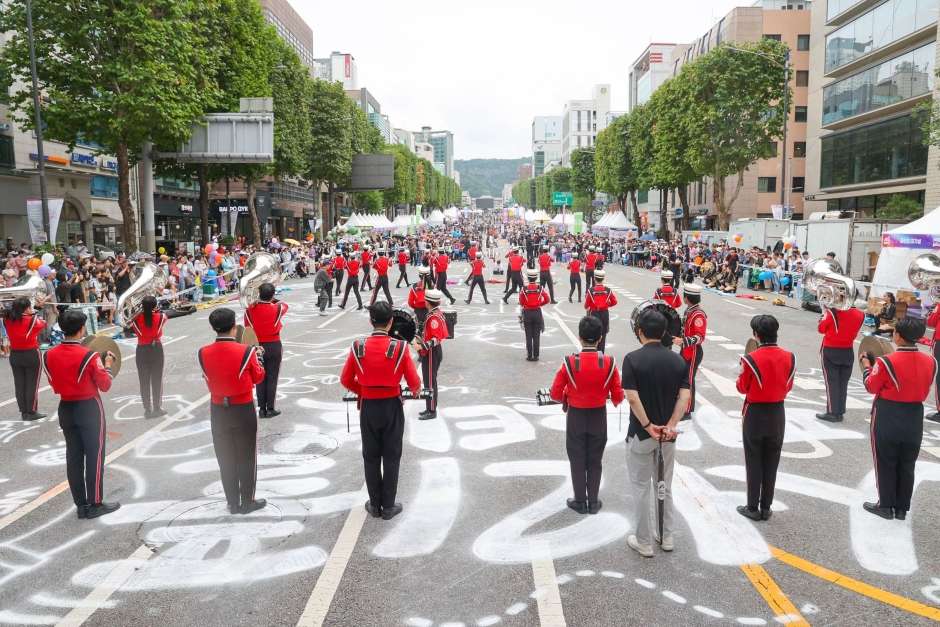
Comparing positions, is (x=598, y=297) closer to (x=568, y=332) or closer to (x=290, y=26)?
(x=568, y=332)

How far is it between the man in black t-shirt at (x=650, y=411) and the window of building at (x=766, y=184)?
2130 inches

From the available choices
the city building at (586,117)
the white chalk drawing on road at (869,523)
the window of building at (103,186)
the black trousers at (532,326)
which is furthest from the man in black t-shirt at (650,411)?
the city building at (586,117)

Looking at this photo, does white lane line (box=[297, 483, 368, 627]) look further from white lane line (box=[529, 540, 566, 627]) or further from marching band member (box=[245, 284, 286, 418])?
marching band member (box=[245, 284, 286, 418])

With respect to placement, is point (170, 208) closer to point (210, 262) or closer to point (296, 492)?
point (210, 262)

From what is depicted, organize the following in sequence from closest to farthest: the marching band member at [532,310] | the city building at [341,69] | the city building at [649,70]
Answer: the marching band member at [532,310], the city building at [649,70], the city building at [341,69]

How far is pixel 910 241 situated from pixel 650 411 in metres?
15.5

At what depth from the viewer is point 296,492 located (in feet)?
21.6

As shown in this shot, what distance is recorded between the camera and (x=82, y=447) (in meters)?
6.04

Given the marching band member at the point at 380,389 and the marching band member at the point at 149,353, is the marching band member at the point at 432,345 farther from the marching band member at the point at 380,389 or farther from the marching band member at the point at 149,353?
the marching band member at the point at 149,353

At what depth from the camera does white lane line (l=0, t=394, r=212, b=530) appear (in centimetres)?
610

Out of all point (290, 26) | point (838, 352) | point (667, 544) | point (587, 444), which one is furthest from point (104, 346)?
point (290, 26)

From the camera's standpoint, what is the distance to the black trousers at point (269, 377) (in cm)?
920

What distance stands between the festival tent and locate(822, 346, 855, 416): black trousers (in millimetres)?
9955

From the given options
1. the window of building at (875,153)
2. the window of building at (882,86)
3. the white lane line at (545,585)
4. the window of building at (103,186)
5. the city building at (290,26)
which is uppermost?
the city building at (290,26)
